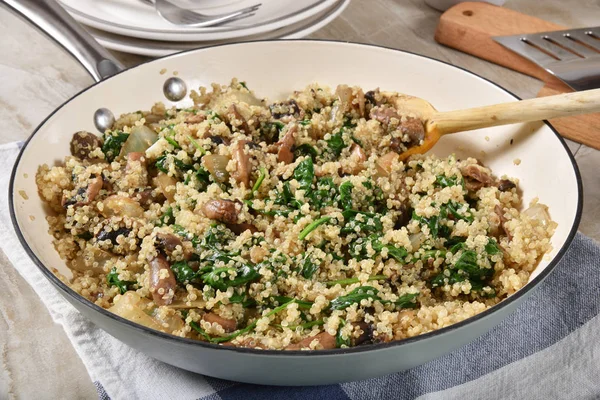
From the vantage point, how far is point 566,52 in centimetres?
288

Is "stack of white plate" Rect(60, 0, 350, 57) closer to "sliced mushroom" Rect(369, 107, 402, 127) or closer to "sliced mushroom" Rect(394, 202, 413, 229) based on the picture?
"sliced mushroom" Rect(369, 107, 402, 127)

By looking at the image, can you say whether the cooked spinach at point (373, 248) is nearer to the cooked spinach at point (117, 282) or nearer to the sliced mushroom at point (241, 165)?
the sliced mushroom at point (241, 165)

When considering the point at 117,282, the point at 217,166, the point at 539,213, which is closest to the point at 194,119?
the point at 217,166

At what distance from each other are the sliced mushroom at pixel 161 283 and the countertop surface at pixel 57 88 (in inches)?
13.0

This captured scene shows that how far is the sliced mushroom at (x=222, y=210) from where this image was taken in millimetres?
1944

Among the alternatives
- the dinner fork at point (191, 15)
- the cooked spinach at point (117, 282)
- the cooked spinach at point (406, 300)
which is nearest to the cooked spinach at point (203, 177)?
the cooked spinach at point (117, 282)

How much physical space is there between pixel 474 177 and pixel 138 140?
3.68 ft

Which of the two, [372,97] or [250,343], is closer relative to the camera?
[250,343]

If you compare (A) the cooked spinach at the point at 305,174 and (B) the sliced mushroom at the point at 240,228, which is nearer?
(B) the sliced mushroom at the point at 240,228

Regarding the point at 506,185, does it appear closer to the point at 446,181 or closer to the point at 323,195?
the point at 446,181

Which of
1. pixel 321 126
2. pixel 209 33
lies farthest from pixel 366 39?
pixel 321 126

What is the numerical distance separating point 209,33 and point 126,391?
1604 mm

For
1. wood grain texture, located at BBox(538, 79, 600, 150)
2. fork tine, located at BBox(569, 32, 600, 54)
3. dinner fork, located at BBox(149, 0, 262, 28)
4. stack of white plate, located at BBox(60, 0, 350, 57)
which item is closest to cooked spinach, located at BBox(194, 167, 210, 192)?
stack of white plate, located at BBox(60, 0, 350, 57)

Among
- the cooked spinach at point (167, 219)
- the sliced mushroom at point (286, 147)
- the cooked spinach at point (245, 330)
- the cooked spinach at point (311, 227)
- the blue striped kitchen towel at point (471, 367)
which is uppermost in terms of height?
the sliced mushroom at point (286, 147)
